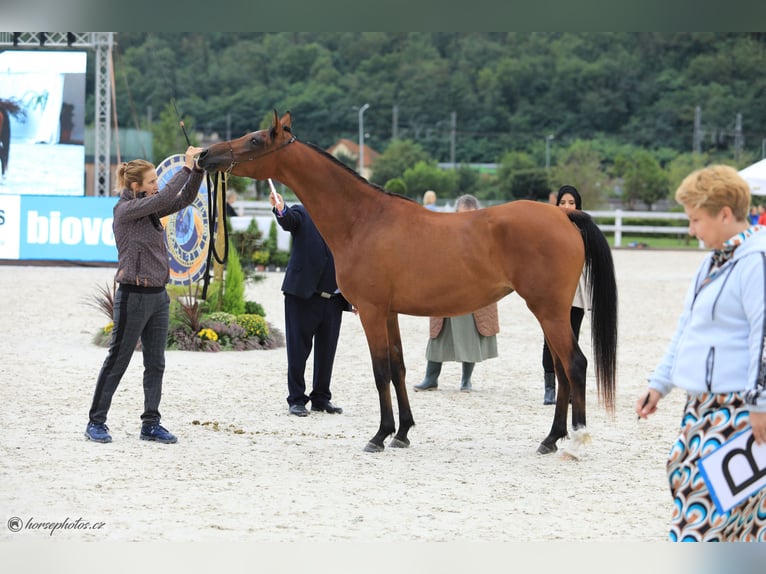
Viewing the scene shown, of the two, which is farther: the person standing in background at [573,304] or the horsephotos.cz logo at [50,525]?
the person standing in background at [573,304]

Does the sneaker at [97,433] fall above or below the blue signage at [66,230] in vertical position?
below

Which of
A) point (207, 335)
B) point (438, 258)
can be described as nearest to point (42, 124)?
point (207, 335)

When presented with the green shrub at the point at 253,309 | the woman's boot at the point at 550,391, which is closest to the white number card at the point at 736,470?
the woman's boot at the point at 550,391

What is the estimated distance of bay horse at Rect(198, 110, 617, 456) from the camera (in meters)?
6.68

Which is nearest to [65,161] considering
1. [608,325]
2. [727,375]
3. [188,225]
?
[188,225]

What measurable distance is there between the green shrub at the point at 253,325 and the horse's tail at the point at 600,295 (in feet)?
18.3

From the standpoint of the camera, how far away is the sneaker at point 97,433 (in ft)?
22.0

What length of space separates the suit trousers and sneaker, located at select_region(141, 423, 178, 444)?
4.75 feet

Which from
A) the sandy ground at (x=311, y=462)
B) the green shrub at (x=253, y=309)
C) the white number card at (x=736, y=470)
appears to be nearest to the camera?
the white number card at (x=736, y=470)

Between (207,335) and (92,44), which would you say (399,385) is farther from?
(92,44)

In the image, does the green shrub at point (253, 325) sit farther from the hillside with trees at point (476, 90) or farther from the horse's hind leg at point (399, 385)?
the hillside with trees at point (476, 90)

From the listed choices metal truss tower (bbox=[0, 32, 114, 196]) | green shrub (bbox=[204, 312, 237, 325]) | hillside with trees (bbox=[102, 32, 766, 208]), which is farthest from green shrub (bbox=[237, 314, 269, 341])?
hillside with trees (bbox=[102, 32, 766, 208])

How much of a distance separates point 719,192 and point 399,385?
12.8 ft

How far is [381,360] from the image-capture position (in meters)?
6.89
